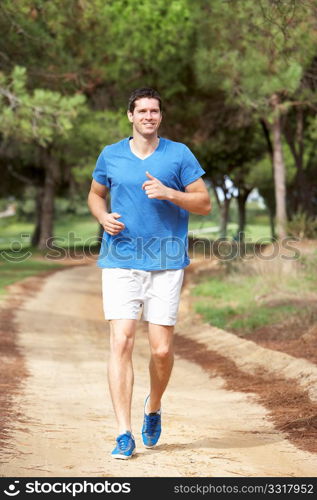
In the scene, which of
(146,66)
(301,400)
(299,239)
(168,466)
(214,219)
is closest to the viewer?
(168,466)

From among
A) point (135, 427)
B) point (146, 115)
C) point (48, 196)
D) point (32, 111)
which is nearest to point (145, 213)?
point (146, 115)

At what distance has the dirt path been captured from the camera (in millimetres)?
6133

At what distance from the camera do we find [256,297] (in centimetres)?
1877

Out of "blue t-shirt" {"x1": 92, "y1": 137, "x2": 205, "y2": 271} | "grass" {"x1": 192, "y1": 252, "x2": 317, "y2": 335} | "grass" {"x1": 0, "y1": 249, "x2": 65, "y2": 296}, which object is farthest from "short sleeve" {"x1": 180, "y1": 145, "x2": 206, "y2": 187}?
"grass" {"x1": 0, "y1": 249, "x2": 65, "y2": 296}

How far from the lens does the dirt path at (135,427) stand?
6133 mm

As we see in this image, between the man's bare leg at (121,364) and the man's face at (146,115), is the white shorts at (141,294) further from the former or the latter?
the man's face at (146,115)

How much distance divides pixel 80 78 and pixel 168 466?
2405 cm

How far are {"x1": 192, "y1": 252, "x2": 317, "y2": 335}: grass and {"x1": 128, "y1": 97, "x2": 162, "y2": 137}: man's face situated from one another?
8.41 metres

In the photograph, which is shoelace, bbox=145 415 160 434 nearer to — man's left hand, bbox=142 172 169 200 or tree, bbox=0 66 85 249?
man's left hand, bbox=142 172 169 200

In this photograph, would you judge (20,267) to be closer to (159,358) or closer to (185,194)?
(159,358)

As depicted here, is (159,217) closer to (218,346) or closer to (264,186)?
(218,346)

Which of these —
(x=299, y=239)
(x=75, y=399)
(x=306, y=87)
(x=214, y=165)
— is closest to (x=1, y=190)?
(x=214, y=165)

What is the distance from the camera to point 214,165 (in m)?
48.3

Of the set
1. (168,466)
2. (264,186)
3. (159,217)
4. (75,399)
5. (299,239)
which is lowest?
(264,186)
